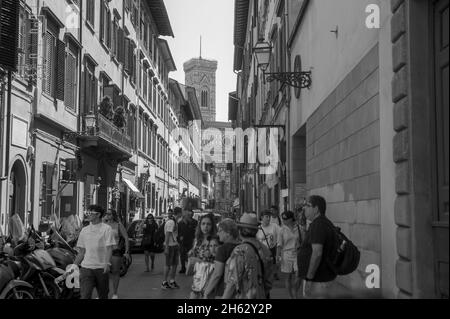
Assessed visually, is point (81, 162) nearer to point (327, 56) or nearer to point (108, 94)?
point (108, 94)

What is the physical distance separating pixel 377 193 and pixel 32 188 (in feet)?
39.6

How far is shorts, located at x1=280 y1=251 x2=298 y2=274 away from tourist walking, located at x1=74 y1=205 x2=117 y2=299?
3.35 metres

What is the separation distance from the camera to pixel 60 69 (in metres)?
19.5

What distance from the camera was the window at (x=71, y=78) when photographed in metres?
20.6

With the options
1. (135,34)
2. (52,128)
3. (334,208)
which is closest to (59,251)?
(334,208)

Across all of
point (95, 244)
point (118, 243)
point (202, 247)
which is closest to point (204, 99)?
point (118, 243)

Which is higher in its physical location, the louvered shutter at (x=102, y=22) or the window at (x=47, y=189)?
the louvered shutter at (x=102, y=22)

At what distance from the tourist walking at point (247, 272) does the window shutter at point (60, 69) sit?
1476cm

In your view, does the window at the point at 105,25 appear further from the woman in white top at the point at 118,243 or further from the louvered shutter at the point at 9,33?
the woman in white top at the point at 118,243

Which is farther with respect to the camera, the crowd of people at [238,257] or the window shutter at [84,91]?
the window shutter at [84,91]

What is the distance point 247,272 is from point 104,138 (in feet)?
60.0

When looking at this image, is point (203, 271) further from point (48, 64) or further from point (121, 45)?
point (121, 45)

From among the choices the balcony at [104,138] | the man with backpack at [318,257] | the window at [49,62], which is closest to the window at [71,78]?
the balcony at [104,138]

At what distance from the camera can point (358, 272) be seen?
8.30m
